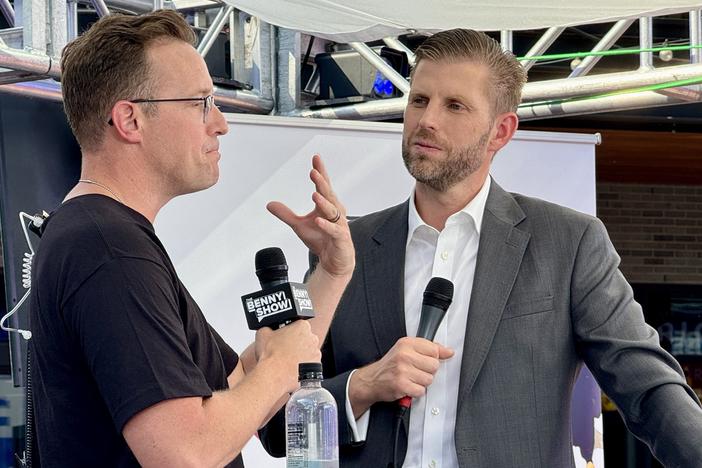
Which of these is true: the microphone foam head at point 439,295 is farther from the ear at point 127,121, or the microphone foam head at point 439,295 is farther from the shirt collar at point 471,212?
the ear at point 127,121

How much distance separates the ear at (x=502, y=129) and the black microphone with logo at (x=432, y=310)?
1.62ft

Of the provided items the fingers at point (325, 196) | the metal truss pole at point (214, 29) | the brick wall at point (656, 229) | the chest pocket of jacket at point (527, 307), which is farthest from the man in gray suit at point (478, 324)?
the brick wall at point (656, 229)

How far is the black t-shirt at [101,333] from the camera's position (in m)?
1.78

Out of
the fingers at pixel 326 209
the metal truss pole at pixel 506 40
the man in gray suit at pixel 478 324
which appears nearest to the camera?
the fingers at pixel 326 209

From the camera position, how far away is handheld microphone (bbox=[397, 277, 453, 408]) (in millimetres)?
2412

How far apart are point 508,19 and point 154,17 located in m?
2.07

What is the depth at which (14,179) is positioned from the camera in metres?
5.00

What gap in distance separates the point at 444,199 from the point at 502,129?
0.91ft

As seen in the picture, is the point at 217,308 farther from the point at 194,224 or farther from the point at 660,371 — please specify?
the point at 660,371

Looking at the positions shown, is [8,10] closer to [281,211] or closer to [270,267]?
[281,211]

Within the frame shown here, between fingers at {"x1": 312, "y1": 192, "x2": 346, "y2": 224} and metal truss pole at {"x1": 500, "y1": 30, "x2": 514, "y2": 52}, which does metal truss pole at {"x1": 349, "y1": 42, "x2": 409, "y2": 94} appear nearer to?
metal truss pole at {"x1": 500, "y1": 30, "x2": 514, "y2": 52}

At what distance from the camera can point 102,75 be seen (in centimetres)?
201

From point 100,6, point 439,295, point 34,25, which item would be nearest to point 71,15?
point 100,6

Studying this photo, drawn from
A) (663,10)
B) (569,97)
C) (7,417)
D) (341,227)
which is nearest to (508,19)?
(663,10)
